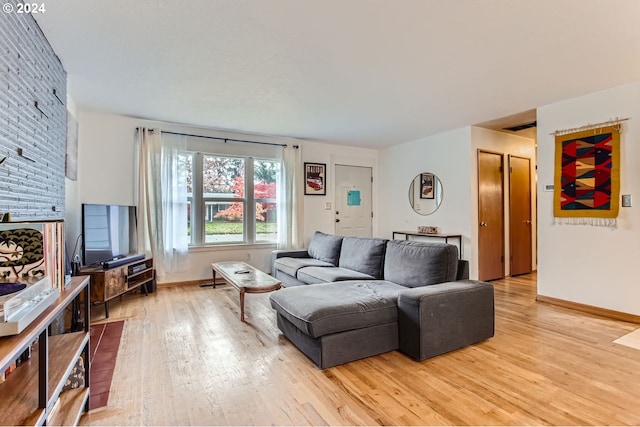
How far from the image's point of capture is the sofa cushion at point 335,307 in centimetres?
217

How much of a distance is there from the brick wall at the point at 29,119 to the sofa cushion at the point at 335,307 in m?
1.85

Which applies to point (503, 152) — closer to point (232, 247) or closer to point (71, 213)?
point (232, 247)

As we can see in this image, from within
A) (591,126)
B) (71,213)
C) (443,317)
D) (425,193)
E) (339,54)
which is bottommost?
(443,317)

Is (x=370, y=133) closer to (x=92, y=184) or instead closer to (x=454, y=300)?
(x=454, y=300)

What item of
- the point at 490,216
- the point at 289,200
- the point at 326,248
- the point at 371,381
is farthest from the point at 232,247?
the point at 490,216

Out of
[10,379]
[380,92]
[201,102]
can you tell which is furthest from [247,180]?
[10,379]

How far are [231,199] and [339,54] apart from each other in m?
3.17

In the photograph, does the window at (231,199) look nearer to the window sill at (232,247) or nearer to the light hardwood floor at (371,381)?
the window sill at (232,247)

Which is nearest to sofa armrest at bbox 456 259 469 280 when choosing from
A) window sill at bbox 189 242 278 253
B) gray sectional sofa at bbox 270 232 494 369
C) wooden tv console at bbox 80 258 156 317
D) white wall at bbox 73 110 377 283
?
gray sectional sofa at bbox 270 232 494 369

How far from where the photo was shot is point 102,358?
235 cm

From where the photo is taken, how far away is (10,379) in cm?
130

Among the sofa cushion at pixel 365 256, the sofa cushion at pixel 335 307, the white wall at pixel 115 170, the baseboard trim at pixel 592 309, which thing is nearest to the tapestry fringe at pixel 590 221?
the baseboard trim at pixel 592 309

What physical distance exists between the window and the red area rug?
1.98m

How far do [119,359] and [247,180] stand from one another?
10.8ft
